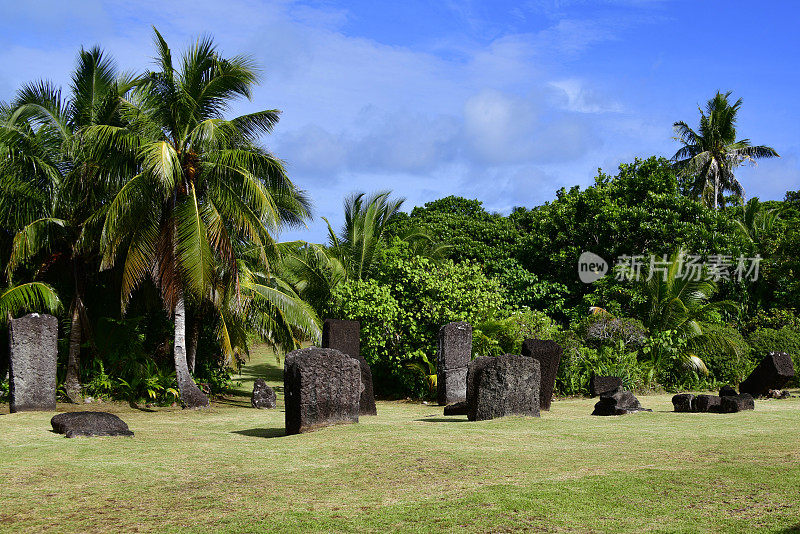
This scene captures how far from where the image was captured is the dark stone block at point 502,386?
11.5 m

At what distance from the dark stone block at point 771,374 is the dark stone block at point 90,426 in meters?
13.4

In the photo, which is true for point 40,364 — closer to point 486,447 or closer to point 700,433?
point 486,447

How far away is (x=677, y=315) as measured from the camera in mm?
21734

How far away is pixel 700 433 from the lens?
32.8 feet

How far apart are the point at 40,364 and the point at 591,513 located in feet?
42.3

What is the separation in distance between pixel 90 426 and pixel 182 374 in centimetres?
686

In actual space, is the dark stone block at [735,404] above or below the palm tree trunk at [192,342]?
below

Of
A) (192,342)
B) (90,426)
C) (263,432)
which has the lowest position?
(263,432)

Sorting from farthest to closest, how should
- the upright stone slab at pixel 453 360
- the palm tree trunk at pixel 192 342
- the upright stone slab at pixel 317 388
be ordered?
the palm tree trunk at pixel 192 342 → the upright stone slab at pixel 453 360 → the upright stone slab at pixel 317 388

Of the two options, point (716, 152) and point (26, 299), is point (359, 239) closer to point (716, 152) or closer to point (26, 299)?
point (26, 299)

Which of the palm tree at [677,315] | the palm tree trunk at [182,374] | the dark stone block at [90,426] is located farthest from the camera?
the palm tree at [677,315]

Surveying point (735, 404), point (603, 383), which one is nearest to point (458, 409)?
point (735, 404)

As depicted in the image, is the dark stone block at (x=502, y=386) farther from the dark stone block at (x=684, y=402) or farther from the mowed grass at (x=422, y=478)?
the dark stone block at (x=684, y=402)

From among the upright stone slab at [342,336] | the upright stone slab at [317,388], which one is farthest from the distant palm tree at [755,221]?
the upright stone slab at [317,388]
